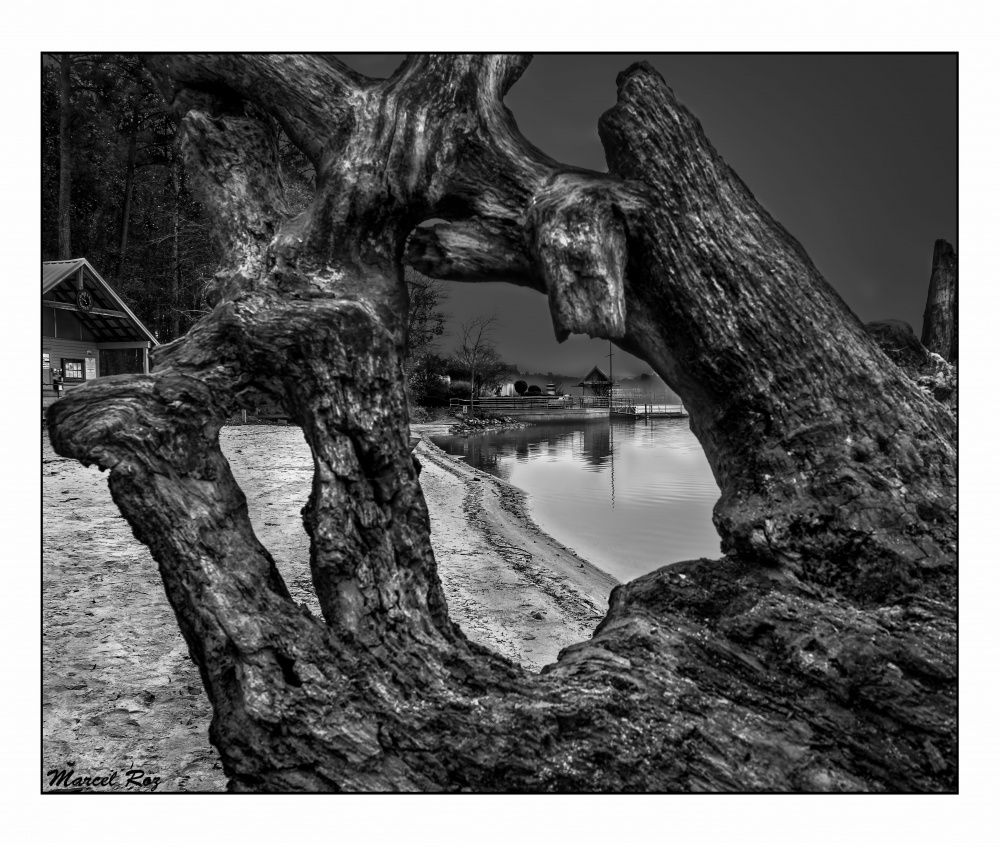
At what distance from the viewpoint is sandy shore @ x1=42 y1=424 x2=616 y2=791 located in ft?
10.5

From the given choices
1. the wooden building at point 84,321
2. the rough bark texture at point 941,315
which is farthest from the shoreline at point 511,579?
the wooden building at point 84,321

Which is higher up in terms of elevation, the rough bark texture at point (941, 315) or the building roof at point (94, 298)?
the building roof at point (94, 298)

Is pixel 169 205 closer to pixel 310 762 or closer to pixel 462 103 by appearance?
pixel 462 103

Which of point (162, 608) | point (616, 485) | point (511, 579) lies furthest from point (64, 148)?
point (616, 485)

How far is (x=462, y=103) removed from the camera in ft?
9.85

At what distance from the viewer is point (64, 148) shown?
5.68 metres

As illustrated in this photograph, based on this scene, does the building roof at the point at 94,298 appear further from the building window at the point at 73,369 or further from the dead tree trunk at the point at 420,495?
the dead tree trunk at the point at 420,495

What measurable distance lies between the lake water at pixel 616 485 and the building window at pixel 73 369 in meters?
6.84

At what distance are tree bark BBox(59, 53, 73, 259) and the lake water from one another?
774 cm

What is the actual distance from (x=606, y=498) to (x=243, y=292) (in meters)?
12.9

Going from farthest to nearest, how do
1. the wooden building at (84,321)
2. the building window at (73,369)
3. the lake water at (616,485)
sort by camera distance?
the lake water at (616,485), the wooden building at (84,321), the building window at (73,369)

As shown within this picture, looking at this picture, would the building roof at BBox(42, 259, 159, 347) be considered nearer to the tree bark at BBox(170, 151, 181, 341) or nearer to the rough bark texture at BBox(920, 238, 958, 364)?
the tree bark at BBox(170, 151, 181, 341)

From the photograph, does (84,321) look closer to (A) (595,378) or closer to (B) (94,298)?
(B) (94,298)

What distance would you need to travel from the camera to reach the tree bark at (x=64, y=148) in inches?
175
